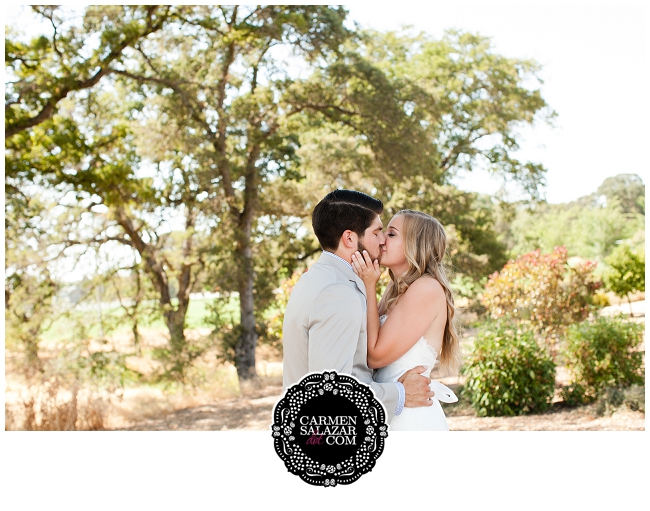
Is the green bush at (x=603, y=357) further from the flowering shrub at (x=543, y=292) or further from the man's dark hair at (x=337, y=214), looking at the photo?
the man's dark hair at (x=337, y=214)

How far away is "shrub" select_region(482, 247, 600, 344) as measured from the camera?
8.34 meters

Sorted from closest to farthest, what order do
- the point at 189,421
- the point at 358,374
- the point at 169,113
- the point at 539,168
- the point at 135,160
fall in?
the point at 358,374, the point at 189,421, the point at 169,113, the point at 135,160, the point at 539,168

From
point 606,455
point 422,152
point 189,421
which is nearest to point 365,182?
point 422,152

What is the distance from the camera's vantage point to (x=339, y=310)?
2.52 m

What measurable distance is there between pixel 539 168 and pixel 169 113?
8353 mm

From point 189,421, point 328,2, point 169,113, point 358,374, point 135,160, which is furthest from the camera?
point 135,160

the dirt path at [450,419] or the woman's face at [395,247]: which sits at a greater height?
the woman's face at [395,247]

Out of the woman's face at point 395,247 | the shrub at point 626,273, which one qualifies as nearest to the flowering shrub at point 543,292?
the woman's face at point 395,247

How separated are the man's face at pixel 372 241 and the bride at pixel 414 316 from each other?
5 centimetres

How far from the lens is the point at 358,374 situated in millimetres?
2760

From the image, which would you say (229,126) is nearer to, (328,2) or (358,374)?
(328,2)

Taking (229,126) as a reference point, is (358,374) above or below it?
below

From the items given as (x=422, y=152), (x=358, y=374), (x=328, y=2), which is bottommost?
(x=358, y=374)

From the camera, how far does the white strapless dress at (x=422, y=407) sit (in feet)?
9.78
